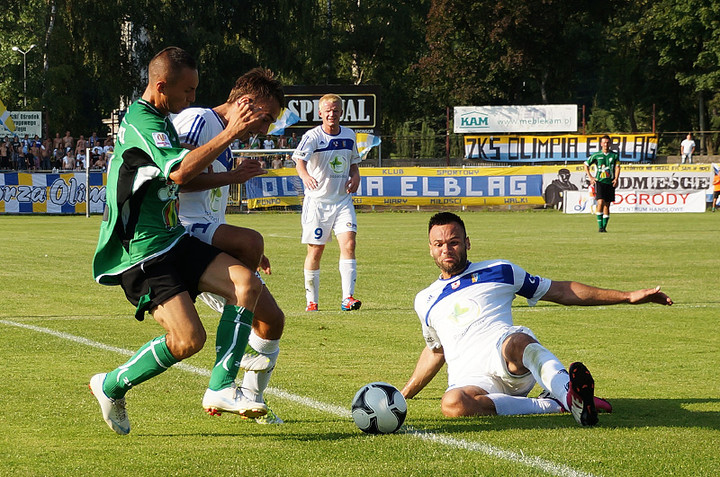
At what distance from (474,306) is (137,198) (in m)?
2.07

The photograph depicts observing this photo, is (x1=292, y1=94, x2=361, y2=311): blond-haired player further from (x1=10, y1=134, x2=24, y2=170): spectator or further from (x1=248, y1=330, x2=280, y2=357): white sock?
(x1=10, y1=134, x2=24, y2=170): spectator

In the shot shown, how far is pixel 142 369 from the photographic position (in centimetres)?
518

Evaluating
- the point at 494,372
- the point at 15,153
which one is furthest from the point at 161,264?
the point at 15,153

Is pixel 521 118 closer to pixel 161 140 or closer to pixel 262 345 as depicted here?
pixel 262 345

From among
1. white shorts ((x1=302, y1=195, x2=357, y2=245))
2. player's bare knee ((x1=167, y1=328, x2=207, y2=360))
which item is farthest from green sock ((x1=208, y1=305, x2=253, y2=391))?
white shorts ((x1=302, y1=195, x2=357, y2=245))

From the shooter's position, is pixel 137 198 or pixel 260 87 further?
pixel 260 87

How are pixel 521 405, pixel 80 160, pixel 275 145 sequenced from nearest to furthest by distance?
pixel 521 405 < pixel 80 160 < pixel 275 145

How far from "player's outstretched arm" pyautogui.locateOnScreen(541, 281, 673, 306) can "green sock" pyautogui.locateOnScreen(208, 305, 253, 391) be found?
69.9 inches

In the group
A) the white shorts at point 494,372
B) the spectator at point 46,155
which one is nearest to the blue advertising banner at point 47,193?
the spectator at point 46,155

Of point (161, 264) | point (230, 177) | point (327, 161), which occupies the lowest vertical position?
point (161, 264)

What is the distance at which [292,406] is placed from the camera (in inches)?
242

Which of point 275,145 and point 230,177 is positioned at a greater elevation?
point 275,145

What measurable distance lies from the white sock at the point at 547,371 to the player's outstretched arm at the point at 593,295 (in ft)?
1.04

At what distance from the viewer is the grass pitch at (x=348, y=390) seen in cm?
474
